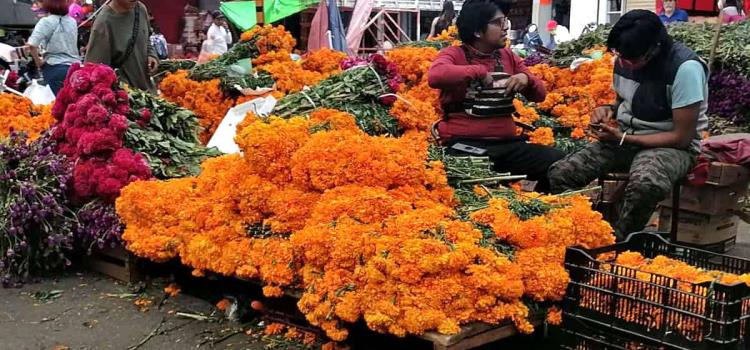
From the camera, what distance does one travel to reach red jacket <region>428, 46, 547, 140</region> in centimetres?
504

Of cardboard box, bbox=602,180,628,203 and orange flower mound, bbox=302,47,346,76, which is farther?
orange flower mound, bbox=302,47,346,76

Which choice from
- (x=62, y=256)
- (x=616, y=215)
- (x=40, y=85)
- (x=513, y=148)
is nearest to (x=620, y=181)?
(x=616, y=215)

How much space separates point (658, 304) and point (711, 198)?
2.98 metres

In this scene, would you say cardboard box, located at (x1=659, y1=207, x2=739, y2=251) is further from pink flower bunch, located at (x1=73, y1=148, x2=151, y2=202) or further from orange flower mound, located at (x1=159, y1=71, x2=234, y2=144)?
orange flower mound, located at (x1=159, y1=71, x2=234, y2=144)

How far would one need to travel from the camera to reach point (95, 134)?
5.08 metres

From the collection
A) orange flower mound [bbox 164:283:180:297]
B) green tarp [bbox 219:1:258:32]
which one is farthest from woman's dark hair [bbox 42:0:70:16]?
green tarp [bbox 219:1:258:32]

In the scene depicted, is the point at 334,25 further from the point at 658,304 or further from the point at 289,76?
the point at 658,304

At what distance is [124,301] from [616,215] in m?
3.52

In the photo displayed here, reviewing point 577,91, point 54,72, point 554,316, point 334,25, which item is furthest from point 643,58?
point 334,25

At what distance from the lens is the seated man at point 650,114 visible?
442 cm

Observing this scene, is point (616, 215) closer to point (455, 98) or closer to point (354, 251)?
point (455, 98)

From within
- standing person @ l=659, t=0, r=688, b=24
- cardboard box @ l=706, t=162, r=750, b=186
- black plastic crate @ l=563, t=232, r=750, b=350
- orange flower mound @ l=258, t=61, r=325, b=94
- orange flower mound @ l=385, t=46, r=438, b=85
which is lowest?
cardboard box @ l=706, t=162, r=750, b=186

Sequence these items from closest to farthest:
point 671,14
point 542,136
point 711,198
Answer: point 711,198, point 542,136, point 671,14

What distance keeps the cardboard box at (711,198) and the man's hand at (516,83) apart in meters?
1.40
